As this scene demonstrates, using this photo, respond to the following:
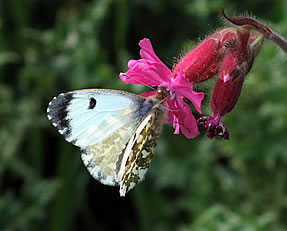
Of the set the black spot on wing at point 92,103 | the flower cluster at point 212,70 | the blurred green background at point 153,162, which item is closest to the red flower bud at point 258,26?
the flower cluster at point 212,70

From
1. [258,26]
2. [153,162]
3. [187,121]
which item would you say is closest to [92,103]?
[187,121]

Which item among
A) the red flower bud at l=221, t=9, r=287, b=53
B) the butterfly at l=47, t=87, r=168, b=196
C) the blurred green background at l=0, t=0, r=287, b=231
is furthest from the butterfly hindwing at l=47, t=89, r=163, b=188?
the blurred green background at l=0, t=0, r=287, b=231

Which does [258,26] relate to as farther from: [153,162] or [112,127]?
[153,162]

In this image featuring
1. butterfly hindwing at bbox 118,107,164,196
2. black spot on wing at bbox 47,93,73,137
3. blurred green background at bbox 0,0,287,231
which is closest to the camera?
butterfly hindwing at bbox 118,107,164,196

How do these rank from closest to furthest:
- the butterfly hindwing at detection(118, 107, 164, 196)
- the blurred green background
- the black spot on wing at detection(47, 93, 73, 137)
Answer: the butterfly hindwing at detection(118, 107, 164, 196), the black spot on wing at detection(47, 93, 73, 137), the blurred green background

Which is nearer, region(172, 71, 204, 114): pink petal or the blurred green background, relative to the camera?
region(172, 71, 204, 114): pink petal

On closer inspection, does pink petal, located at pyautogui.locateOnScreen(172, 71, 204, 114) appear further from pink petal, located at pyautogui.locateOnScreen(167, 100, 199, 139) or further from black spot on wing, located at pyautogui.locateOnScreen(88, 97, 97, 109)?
black spot on wing, located at pyautogui.locateOnScreen(88, 97, 97, 109)

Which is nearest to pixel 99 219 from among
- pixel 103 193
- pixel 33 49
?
pixel 103 193

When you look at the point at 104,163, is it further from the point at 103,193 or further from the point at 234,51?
the point at 103,193

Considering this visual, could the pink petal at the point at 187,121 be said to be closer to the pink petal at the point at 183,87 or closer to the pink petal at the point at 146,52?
the pink petal at the point at 183,87
